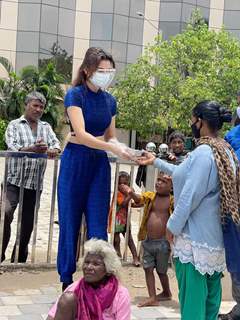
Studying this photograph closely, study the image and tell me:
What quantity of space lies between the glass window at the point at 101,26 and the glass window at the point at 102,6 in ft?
0.86

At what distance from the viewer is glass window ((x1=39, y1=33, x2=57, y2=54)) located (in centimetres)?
3450

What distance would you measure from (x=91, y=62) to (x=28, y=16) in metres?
32.6

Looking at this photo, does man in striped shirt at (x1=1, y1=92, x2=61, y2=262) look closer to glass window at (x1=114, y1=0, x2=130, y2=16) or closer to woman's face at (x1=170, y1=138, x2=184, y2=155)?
woman's face at (x1=170, y1=138, x2=184, y2=155)

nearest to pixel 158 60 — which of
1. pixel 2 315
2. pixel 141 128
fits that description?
pixel 141 128

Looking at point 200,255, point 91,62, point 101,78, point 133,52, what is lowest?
point 200,255

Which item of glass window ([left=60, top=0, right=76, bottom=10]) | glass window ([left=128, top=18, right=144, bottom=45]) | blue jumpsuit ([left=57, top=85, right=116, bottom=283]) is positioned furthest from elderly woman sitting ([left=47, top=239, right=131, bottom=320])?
glass window ([left=60, top=0, right=76, bottom=10])

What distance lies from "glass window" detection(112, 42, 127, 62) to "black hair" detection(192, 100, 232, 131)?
1280 inches

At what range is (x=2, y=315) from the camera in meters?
4.06

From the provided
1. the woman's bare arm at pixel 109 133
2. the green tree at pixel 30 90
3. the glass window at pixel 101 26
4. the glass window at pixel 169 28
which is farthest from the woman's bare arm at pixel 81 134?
the glass window at pixel 169 28

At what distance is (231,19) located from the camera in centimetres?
3631

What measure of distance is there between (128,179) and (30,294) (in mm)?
1634

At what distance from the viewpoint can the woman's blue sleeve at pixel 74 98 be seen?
3.78 meters

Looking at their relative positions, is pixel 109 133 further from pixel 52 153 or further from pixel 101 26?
pixel 101 26

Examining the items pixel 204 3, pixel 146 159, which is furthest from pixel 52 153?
pixel 204 3
